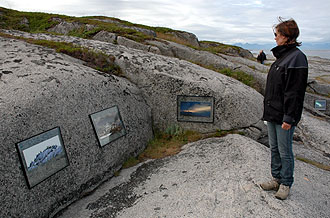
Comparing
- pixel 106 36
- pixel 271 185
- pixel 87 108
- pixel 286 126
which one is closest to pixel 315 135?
pixel 271 185

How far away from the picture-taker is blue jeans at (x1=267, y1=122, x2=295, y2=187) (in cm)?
486

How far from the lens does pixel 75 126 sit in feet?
21.7

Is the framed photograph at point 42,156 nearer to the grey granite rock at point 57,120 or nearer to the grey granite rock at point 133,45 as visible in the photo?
the grey granite rock at point 57,120

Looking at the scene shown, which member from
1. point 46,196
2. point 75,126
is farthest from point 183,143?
point 46,196

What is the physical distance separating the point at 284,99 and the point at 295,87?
30 centimetres

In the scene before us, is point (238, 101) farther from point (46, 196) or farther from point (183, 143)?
point (46, 196)

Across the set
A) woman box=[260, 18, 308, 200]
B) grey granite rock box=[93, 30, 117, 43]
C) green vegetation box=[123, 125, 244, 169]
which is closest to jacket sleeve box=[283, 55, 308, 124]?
woman box=[260, 18, 308, 200]

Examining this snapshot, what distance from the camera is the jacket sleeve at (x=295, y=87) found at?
443 cm

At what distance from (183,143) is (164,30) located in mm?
30095

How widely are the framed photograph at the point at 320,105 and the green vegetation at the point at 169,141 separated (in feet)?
54.2

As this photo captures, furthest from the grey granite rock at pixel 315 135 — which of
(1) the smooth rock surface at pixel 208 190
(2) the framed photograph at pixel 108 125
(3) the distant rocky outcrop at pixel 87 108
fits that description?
(2) the framed photograph at pixel 108 125

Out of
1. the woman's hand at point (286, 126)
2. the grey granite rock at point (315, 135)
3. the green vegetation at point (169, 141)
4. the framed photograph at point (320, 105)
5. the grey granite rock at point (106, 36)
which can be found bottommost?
the framed photograph at point (320, 105)

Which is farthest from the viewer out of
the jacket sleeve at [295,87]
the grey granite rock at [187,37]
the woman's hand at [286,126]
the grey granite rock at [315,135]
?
the grey granite rock at [187,37]

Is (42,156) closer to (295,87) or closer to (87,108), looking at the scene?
(87,108)
